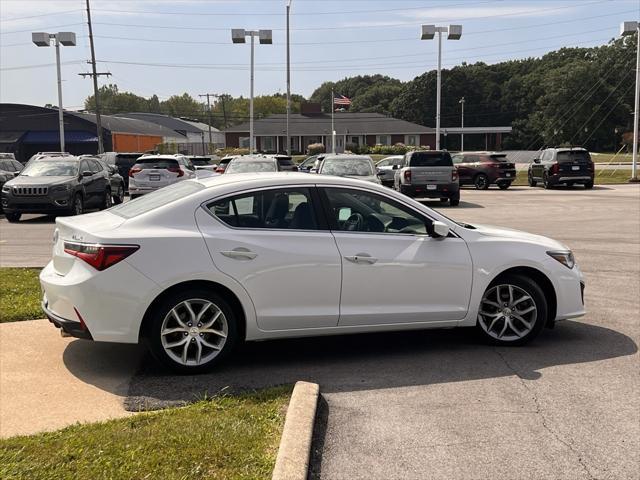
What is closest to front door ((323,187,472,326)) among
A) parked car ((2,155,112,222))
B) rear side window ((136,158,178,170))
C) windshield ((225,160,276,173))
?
parked car ((2,155,112,222))

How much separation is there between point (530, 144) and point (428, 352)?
107 m

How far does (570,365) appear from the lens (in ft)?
18.6

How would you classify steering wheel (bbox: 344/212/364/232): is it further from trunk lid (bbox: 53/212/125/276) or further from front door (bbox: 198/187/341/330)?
trunk lid (bbox: 53/212/125/276)

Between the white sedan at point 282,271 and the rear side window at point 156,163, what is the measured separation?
662 inches

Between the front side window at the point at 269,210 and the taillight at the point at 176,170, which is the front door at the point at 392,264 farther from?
the taillight at the point at 176,170

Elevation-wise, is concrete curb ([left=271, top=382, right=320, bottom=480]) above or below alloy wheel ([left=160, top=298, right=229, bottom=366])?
below

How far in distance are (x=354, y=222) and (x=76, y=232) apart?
2.32 meters

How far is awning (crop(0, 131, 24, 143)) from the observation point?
60.9 meters

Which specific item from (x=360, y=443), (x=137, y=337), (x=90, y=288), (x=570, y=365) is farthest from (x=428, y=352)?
(x=90, y=288)

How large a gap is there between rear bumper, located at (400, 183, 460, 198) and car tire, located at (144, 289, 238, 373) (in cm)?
Result: 1754

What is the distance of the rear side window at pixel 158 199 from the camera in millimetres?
5570

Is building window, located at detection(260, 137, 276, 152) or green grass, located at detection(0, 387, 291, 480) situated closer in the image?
green grass, located at detection(0, 387, 291, 480)

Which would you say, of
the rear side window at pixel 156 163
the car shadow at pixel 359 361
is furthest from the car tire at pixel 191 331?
the rear side window at pixel 156 163

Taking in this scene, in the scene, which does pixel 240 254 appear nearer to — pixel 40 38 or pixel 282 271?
pixel 282 271
